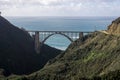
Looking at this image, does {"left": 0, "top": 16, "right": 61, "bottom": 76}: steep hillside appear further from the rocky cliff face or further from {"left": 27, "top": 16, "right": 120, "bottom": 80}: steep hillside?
the rocky cliff face

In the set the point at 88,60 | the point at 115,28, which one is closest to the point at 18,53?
the point at 115,28

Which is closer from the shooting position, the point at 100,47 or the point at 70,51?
the point at 100,47

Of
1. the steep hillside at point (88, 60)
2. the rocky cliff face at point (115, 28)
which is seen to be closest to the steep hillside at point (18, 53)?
the steep hillside at point (88, 60)

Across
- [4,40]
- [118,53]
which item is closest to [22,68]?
[4,40]

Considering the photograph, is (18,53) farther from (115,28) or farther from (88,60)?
(88,60)

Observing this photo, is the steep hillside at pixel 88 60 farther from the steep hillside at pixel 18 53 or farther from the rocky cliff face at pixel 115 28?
the steep hillside at pixel 18 53

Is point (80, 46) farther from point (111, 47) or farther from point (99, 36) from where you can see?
point (111, 47)
